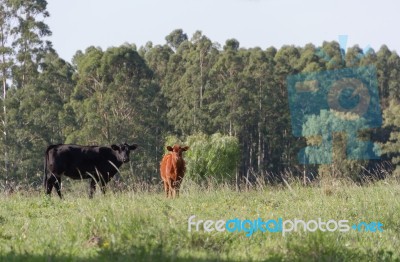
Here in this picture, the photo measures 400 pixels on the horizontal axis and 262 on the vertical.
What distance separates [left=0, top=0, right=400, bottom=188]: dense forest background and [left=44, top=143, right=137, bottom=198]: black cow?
19.0 meters

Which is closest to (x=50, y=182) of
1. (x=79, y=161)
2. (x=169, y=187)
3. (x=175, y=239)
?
(x=79, y=161)

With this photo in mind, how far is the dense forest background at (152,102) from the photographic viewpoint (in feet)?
137

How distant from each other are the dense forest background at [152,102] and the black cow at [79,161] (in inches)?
748

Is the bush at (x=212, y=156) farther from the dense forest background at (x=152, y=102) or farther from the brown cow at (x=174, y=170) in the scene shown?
the brown cow at (x=174, y=170)

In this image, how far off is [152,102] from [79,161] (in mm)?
36216

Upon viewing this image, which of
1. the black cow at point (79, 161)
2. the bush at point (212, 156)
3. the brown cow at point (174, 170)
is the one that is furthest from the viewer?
the bush at point (212, 156)

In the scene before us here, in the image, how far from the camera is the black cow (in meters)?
16.2

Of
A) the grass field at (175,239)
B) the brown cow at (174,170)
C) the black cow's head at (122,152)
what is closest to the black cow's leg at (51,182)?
the black cow's head at (122,152)

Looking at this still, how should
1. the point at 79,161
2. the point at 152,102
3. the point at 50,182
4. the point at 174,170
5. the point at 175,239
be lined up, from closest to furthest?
the point at 175,239 < the point at 174,170 < the point at 50,182 < the point at 79,161 < the point at 152,102

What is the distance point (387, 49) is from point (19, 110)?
6091 centimetres

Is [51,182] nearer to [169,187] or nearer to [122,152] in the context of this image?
[122,152]

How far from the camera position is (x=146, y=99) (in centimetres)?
4962

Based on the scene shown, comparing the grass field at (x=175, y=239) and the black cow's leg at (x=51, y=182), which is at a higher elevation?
the grass field at (x=175, y=239)

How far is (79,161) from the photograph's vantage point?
1658 centimetres
